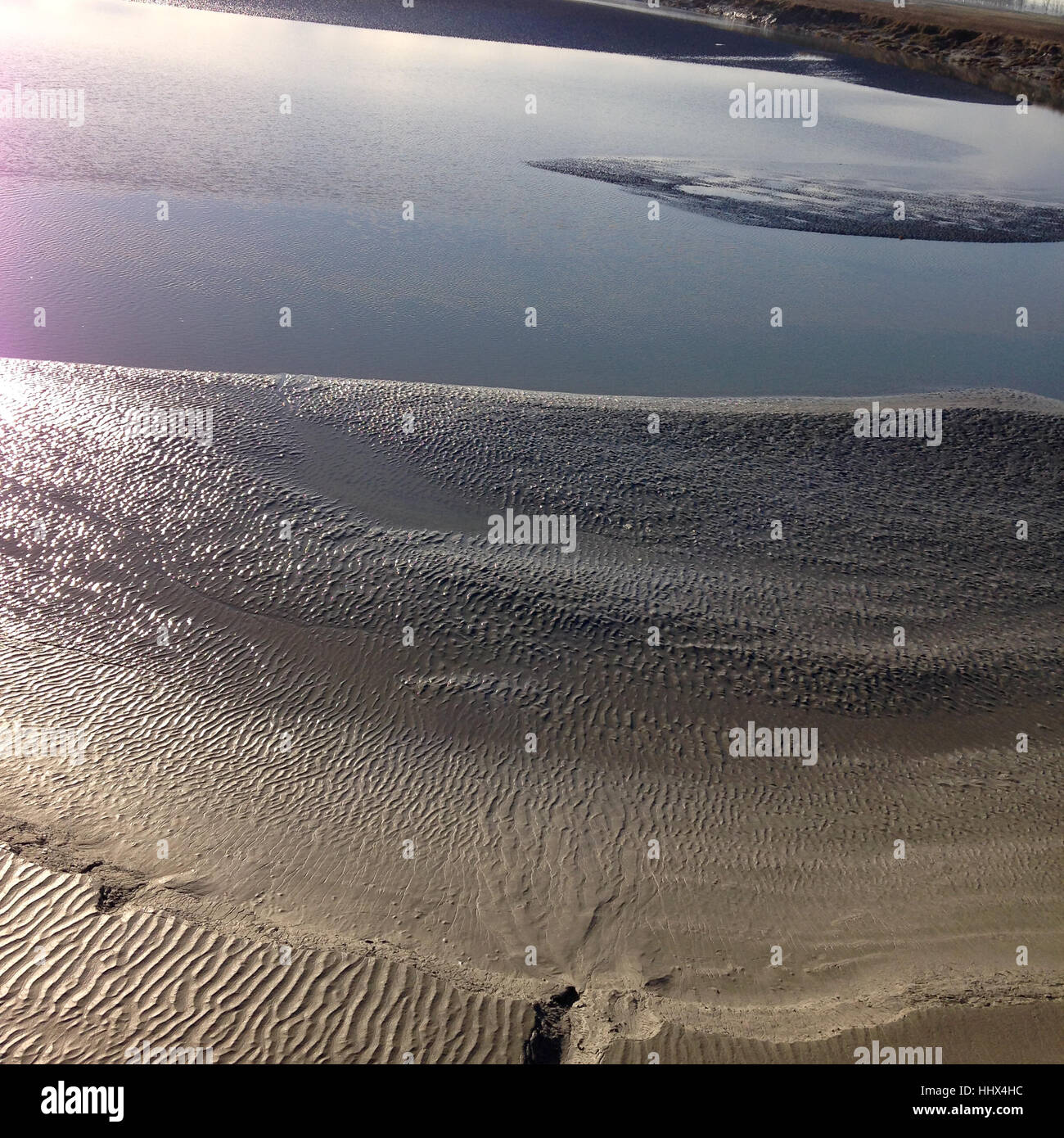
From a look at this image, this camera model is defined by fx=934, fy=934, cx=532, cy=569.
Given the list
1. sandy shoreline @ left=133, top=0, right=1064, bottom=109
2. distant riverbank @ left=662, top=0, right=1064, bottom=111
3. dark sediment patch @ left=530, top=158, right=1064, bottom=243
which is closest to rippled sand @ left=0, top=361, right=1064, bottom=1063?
dark sediment patch @ left=530, top=158, right=1064, bottom=243

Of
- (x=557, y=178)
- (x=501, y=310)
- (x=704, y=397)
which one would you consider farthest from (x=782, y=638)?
(x=557, y=178)

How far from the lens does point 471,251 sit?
69.4 feet

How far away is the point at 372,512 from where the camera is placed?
472 inches

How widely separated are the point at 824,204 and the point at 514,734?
70.9 ft

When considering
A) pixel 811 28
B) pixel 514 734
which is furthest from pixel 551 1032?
pixel 811 28

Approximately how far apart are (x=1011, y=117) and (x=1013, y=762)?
38.1 m

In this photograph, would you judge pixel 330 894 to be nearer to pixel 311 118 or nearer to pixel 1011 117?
pixel 311 118

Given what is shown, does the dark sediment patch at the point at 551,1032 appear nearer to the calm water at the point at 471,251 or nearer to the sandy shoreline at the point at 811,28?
the calm water at the point at 471,251

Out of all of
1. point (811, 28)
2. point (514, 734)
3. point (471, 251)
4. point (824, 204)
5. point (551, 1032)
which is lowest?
point (551, 1032)

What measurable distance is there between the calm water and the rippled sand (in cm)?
294

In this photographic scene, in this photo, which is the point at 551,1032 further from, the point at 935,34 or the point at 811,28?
the point at 811,28

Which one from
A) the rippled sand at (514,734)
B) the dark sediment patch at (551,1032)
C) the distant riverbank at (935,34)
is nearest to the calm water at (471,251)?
the rippled sand at (514,734)

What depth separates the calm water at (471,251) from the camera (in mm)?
16953

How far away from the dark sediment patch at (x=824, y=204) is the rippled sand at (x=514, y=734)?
11842 mm
